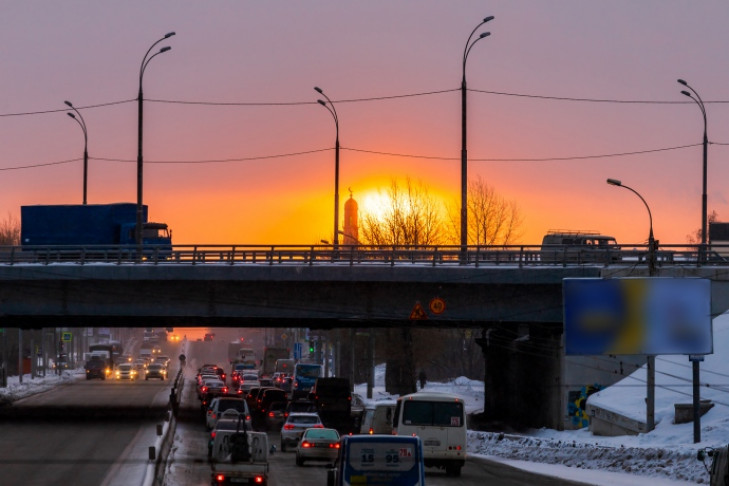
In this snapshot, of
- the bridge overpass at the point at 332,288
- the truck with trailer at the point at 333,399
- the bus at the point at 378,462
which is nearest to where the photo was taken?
Answer: the bus at the point at 378,462

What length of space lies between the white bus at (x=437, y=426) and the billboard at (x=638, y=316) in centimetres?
625

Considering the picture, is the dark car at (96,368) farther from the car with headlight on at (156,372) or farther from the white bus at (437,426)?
the white bus at (437,426)

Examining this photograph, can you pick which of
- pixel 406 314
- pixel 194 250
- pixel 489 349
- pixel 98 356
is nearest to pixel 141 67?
pixel 194 250

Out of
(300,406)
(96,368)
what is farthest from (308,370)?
(96,368)

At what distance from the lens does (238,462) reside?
89.5 ft

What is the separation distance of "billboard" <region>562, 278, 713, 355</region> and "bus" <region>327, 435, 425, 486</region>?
19338 mm

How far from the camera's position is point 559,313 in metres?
50.4

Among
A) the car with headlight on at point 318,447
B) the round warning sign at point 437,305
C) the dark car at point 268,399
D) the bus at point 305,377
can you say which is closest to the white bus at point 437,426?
the car with headlight on at point 318,447

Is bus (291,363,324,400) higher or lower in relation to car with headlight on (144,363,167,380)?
higher

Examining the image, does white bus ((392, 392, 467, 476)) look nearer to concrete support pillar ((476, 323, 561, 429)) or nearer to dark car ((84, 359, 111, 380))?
concrete support pillar ((476, 323, 561, 429))

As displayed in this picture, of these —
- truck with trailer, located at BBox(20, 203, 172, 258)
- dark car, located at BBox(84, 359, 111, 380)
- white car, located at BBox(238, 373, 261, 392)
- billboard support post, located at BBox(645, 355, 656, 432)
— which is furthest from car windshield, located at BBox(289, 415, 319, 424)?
dark car, located at BBox(84, 359, 111, 380)

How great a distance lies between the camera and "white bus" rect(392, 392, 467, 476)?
34.8 metres

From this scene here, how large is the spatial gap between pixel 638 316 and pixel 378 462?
2018cm

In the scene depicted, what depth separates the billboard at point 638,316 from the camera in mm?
38812
